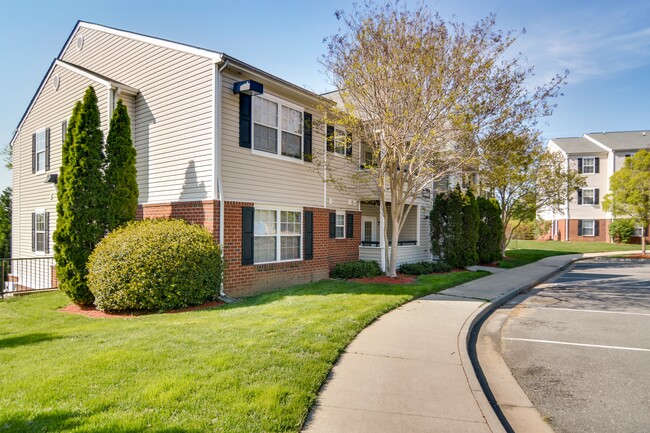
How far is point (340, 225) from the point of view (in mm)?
14516

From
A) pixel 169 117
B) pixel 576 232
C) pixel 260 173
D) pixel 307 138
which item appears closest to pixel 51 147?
pixel 169 117

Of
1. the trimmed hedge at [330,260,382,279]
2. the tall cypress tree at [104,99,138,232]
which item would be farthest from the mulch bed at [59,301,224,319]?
the trimmed hedge at [330,260,382,279]

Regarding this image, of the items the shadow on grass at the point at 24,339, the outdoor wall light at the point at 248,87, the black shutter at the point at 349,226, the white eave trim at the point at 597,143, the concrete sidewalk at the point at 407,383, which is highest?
the white eave trim at the point at 597,143

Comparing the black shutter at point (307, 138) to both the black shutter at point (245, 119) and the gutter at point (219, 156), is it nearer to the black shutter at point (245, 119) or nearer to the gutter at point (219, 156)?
the black shutter at point (245, 119)

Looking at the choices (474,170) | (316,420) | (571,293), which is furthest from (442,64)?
(316,420)

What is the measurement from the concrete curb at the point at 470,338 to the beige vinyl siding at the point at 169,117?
648 centimetres

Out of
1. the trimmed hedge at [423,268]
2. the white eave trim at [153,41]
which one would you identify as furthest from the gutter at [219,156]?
the trimmed hedge at [423,268]

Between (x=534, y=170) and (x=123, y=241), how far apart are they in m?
20.9

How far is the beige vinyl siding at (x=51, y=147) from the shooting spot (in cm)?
1339

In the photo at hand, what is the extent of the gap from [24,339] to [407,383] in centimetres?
591

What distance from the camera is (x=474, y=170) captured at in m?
13.6

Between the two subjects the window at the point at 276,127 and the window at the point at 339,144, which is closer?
the window at the point at 276,127

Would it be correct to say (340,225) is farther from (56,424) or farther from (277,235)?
(56,424)

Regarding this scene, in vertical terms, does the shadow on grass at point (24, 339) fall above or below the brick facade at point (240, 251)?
below
